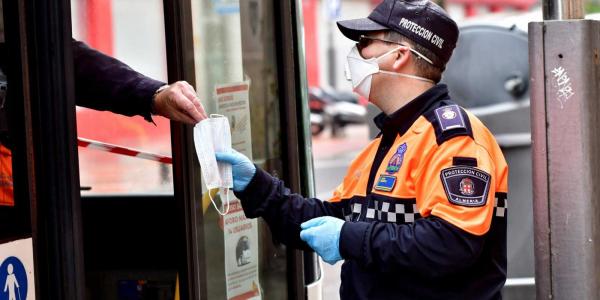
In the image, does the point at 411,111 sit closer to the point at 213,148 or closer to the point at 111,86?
the point at 213,148

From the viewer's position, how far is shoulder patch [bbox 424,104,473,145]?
276cm

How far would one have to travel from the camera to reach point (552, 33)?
3.16 metres

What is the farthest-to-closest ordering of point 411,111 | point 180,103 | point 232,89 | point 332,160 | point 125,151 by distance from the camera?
point 332,160 → point 125,151 → point 232,89 → point 180,103 → point 411,111

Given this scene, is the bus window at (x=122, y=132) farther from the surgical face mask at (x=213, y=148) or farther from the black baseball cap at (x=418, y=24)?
→ the black baseball cap at (x=418, y=24)

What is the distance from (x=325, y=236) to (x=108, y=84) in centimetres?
99

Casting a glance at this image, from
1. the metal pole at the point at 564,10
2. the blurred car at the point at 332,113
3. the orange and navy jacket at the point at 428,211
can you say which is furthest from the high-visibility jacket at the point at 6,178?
the blurred car at the point at 332,113

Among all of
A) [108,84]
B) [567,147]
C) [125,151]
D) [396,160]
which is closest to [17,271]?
[108,84]

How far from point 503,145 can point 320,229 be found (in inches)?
156

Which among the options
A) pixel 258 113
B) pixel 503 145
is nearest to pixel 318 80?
pixel 503 145

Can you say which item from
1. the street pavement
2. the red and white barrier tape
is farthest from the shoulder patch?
the street pavement

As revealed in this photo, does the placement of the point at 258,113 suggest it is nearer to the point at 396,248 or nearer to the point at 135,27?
the point at 396,248

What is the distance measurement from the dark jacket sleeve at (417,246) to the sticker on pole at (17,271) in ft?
2.65

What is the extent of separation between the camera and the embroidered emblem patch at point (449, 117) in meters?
2.78

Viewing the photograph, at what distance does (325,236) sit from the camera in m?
2.82
